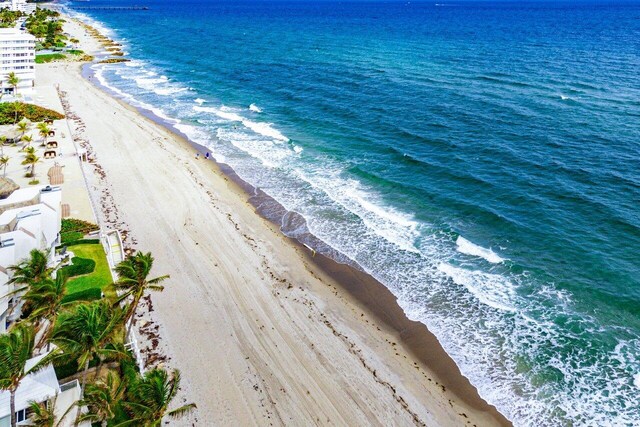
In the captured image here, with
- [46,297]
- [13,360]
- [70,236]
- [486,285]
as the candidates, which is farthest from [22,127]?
[486,285]

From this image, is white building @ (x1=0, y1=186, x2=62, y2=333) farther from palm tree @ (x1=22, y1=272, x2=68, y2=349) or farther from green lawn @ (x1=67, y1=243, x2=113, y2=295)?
palm tree @ (x1=22, y1=272, x2=68, y2=349)

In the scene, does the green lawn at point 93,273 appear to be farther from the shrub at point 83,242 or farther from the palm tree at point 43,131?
the palm tree at point 43,131

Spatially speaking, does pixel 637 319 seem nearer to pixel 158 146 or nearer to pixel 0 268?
pixel 0 268

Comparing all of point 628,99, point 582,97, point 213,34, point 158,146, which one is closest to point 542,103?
point 582,97

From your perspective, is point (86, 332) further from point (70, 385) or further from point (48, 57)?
point (48, 57)

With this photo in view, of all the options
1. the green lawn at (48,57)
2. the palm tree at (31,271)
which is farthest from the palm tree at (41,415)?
the green lawn at (48,57)
